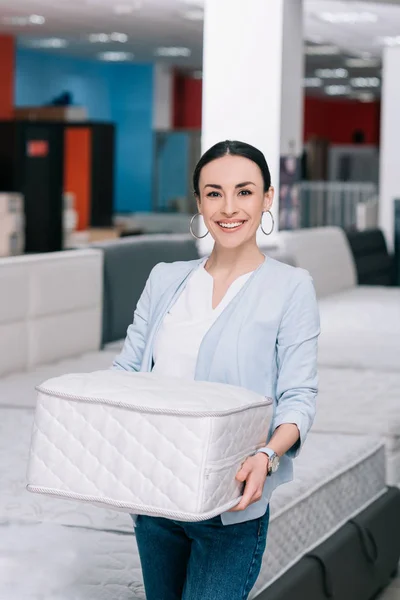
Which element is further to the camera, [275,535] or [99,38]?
[99,38]

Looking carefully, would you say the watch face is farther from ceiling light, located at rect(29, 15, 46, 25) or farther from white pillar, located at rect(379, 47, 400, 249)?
ceiling light, located at rect(29, 15, 46, 25)

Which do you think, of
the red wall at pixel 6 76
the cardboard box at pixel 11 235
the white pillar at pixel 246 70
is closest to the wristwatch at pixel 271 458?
the white pillar at pixel 246 70

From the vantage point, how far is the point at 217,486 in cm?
157

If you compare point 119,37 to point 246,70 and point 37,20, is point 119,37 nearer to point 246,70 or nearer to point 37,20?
point 37,20

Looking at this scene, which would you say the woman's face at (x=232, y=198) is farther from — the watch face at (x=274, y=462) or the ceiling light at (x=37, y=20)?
the ceiling light at (x=37, y=20)

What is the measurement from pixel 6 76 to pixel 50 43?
126 centimetres

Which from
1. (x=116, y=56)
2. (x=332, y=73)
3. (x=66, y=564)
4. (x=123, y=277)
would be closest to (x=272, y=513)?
(x=66, y=564)

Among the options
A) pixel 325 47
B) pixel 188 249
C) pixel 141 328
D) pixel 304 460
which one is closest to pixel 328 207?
pixel 325 47

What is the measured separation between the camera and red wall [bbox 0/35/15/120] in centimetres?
1436

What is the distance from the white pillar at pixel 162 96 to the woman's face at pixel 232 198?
17008mm

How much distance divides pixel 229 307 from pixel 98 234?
12.0 metres

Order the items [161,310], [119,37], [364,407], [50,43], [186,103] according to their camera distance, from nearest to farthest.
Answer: [161,310] < [364,407] < [119,37] < [50,43] < [186,103]

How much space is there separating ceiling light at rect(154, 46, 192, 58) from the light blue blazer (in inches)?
572

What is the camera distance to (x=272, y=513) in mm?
2801
